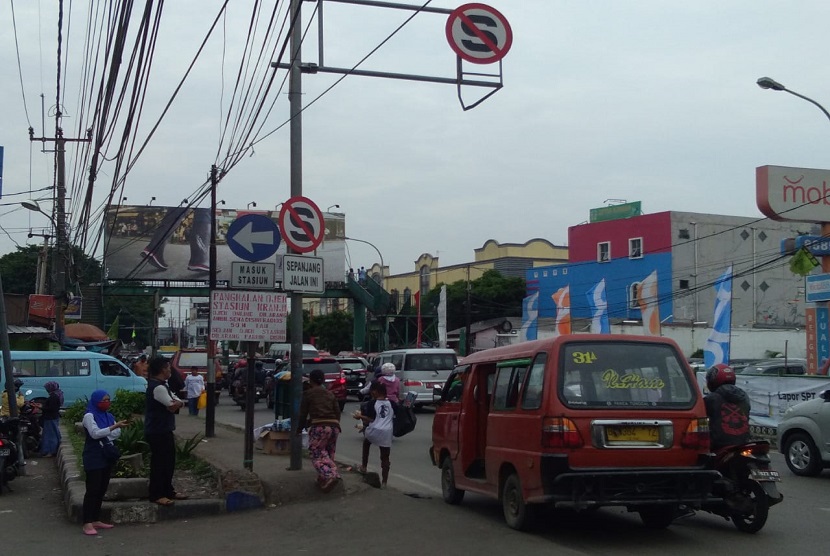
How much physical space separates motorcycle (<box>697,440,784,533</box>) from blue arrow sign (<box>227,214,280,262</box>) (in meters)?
5.79

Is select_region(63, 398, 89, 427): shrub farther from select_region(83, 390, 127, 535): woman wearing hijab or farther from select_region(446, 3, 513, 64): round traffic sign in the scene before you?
select_region(446, 3, 513, 64): round traffic sign

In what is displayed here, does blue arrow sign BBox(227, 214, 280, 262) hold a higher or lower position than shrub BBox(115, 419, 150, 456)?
higher

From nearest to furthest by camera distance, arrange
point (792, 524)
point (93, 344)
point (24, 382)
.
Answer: point (792, 524) → point (24, 382) → point (93, 344)

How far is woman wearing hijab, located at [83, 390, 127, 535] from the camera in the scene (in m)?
9.00

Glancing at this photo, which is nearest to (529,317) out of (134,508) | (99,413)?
(134,508)

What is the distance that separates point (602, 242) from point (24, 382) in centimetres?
3786

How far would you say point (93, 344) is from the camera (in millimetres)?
42094

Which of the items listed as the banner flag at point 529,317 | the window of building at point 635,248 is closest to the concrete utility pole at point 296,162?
the banner flag at point 529,317

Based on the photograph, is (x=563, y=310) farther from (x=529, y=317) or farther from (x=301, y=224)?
(x=301, y=224)

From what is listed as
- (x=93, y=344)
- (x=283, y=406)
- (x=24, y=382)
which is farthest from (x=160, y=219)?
(x=283, y=406)

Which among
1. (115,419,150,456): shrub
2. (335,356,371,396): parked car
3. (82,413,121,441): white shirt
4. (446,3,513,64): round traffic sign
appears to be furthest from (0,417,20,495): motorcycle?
(335,356,371,396): parked car

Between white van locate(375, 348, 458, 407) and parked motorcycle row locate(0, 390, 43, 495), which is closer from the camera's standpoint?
parked motorcycle row locate(0, 390, 43, 495)

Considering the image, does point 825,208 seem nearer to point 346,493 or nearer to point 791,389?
point 791,389

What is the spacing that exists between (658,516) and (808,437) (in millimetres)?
5507
